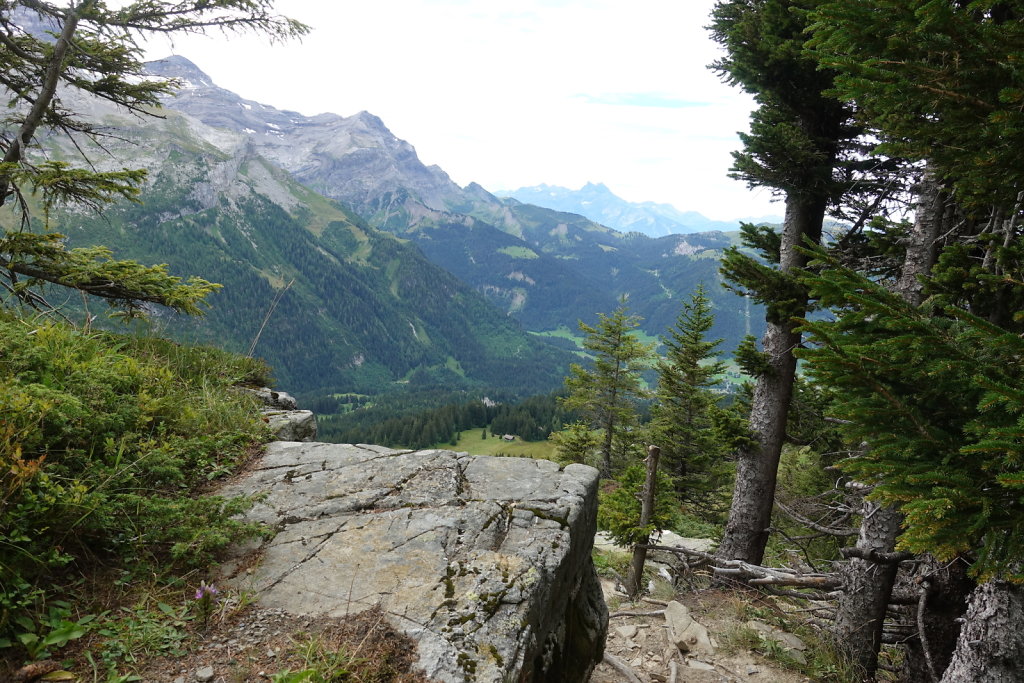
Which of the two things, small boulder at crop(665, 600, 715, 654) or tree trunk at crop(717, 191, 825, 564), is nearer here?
small boulder at crop(665, 600, 715, 654)

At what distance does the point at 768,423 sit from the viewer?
31.9ft

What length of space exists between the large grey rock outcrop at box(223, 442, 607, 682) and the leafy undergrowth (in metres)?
0.43

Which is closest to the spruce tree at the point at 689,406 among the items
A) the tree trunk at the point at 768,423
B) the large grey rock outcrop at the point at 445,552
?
the tree trunk at the point at 768,423

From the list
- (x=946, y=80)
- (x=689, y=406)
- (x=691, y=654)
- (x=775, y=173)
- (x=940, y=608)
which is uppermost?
(x=775, y=173)

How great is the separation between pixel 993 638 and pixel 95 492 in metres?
6.72

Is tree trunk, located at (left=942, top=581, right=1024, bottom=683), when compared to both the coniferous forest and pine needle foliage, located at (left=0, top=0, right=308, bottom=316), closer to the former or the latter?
the coniferous forest

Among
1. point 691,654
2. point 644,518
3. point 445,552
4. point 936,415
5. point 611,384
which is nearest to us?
point 445,552

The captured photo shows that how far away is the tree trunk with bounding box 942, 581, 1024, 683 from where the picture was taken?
3.62m

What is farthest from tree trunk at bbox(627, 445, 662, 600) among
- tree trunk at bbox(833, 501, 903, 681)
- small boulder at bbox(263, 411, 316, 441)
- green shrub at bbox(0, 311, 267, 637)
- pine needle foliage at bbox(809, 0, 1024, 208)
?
green shrub at bbox(0, 311, 267, 637)

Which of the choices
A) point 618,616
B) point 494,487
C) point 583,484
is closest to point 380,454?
point 494,487

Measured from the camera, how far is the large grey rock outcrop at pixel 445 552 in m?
3.03

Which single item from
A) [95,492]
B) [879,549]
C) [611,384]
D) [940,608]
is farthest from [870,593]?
[611,384]

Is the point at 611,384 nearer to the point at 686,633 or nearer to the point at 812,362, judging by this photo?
the point at 686,633

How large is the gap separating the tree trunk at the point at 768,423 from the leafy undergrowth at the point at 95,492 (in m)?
9.44
